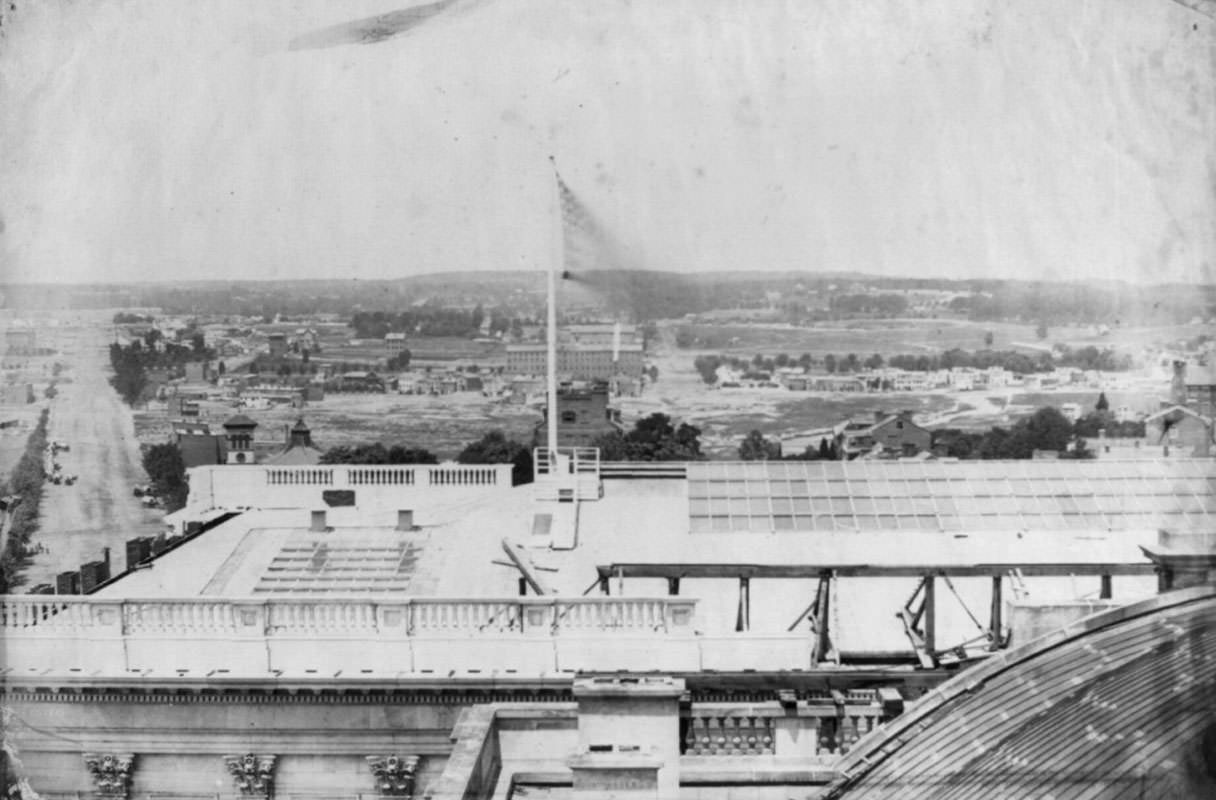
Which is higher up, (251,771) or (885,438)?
(885,438)

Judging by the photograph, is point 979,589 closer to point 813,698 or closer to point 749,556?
point 749,556

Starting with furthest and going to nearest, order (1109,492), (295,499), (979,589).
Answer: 1. (295,499)
2. (1109,492)
3. (979,589)

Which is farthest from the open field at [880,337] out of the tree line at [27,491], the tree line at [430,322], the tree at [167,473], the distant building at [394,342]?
the tree line at [27,491]

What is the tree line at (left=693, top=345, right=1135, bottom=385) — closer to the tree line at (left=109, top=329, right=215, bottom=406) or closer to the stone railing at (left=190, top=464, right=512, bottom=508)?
the tree line at (left=109, top=329, right=215, bottom=406)

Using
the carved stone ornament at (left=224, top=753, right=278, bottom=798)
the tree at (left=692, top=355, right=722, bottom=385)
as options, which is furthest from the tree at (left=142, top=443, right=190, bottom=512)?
the tree at (left=692, top=355, right=722, bottom=385)

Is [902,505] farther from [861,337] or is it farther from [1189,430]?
[861,337]

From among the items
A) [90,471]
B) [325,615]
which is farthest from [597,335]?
[325,615]

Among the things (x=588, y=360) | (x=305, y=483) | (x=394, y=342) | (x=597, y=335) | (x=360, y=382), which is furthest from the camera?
(x=597, y=335)

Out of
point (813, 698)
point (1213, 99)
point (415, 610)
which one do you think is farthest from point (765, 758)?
point (1213, 99)
